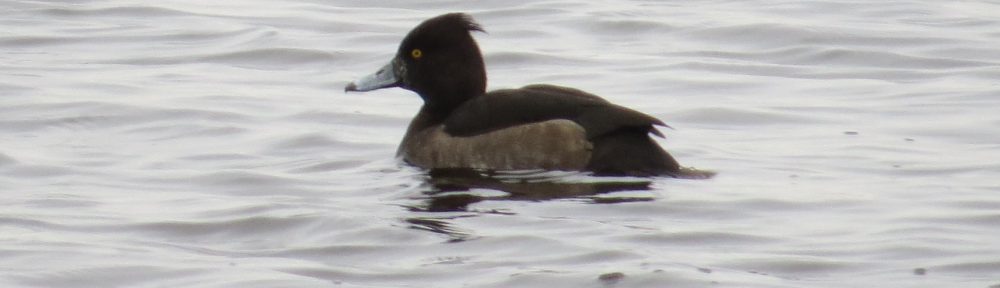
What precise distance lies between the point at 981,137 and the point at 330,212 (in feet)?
12.2

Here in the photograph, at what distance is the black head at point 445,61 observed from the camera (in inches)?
388

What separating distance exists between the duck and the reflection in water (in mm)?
78

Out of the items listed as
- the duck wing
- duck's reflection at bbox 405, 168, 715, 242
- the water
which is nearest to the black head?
the duck wing

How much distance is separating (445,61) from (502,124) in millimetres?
706

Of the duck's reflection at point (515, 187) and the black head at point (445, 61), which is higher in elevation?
the black head at point (445, 61)

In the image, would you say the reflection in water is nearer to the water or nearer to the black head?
the water

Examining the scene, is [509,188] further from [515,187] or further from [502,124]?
[502,124]

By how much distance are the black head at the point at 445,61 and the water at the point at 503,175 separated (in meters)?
0.48

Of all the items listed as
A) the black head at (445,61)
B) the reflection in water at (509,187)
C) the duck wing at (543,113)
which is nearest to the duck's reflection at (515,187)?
the reflection in water at (509,187)

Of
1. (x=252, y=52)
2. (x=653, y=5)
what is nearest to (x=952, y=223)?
(x=252, y=52)

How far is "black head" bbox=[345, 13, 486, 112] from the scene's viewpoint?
987 centimetres

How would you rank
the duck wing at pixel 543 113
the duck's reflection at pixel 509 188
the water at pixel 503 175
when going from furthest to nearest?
the duck wing at pixel 543 113
the duck's reflection at pixel 509 188
the water at pixel 503 175

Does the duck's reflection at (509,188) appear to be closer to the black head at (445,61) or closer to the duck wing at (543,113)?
the duck wing at (543,113)

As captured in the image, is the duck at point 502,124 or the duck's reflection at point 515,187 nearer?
the duck's reflection at point 515,187
